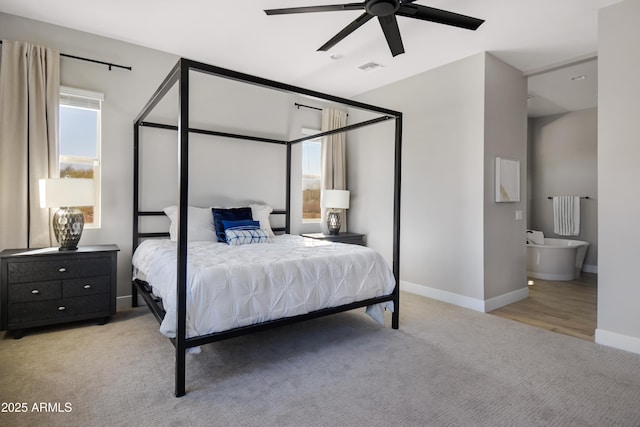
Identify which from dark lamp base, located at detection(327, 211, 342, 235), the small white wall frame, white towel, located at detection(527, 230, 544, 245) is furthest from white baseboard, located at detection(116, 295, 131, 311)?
white towel, located at detection(527, 230, 544, 245)

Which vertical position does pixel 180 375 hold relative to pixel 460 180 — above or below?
below

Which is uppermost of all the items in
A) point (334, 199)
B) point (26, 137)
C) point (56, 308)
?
point (26, 137)

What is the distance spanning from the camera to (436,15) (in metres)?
2.43

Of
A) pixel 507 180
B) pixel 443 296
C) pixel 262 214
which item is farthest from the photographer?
pixel 262 214

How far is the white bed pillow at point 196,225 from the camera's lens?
147 inches

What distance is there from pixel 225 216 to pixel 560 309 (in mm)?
3924

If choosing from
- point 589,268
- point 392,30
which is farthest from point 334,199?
point 589,268

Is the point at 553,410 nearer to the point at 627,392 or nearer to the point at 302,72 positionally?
the point at 627,392

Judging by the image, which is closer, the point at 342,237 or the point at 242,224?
the point at 242,224

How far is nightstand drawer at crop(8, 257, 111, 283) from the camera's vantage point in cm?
280

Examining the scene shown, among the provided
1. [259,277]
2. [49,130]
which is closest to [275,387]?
[259,277]

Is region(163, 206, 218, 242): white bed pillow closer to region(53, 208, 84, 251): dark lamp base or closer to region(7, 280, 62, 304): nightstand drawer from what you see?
region(53, 208, 84, 251): dark lamp base

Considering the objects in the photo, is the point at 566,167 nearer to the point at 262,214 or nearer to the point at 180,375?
the point at 262,214

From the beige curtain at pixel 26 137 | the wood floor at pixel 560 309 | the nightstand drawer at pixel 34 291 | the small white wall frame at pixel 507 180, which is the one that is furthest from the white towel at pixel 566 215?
the beige curtain at pixel 26 137
